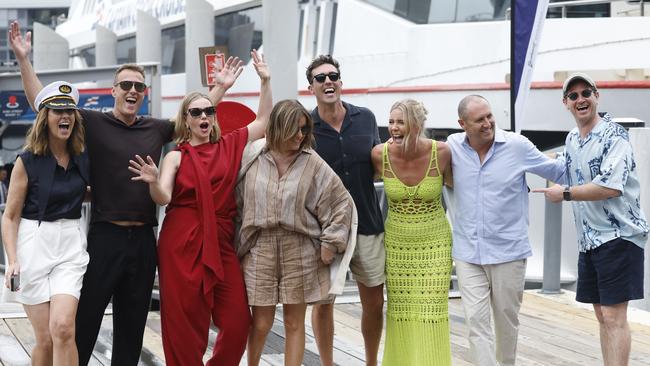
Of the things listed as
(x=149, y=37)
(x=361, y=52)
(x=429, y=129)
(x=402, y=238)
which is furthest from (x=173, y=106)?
(x=402, y=238)

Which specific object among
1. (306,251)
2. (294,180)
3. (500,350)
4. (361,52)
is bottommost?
(500,350)

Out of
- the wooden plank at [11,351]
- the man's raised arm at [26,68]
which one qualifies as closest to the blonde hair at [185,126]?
the man's raised arm at [26,68]

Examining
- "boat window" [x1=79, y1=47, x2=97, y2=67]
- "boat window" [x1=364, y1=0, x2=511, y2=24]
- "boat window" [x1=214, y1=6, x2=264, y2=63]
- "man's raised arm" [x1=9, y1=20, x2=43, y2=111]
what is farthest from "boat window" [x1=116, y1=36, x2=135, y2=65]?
"man's raised arm" [x1=9, y1=20, x2=43, y2=111]

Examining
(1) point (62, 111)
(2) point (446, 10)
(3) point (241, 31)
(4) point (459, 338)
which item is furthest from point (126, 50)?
(1) point (62, 111)

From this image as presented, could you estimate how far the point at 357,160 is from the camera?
20.5 ft

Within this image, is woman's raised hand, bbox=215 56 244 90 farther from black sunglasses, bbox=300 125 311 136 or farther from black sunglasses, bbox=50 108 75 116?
black sunglasses, bbox=50 108 75 116

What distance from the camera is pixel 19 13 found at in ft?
203

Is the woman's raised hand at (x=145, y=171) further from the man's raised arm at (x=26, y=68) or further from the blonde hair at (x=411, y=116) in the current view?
the blonde hair at (x=411, y=116)

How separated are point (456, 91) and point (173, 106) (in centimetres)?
1371

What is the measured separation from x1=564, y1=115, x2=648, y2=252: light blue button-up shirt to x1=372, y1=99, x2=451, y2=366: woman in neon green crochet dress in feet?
2.51

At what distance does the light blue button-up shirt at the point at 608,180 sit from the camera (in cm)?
575

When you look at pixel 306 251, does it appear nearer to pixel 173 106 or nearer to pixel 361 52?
pixel 361 52

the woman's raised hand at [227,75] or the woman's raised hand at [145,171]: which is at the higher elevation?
the woman's raised hand at [227,75]

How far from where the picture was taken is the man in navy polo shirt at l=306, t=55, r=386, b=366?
6.20 meters
